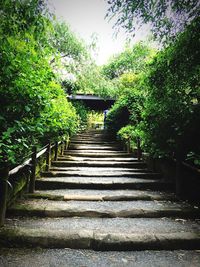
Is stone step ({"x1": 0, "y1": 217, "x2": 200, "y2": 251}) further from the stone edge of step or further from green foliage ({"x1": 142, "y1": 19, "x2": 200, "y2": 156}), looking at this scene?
green foliage ({"x1": 142, "y1": 19, "x2": 200, "y2": 156})

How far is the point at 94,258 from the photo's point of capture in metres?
2.56

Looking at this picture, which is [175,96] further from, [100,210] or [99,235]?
[99,235]

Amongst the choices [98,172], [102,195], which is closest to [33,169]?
[102,195]

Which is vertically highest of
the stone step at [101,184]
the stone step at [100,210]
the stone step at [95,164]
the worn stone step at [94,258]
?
the stone step at [95,164]

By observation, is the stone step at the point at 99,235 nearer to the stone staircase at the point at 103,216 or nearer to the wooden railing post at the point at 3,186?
the stone staircase at the point at 103,216

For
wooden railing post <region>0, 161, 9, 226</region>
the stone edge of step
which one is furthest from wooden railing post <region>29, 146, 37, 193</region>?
the stone edge of step

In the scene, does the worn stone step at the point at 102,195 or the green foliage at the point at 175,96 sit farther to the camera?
the worn stone step at the point at 102,195

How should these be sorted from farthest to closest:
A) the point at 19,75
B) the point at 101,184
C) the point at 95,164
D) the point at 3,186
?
1. the point at 95,164
2. the point at 101,184
3. the point at 3,186
4. the point at 19,75

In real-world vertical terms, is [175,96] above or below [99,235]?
above

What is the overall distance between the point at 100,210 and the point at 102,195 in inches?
29.0

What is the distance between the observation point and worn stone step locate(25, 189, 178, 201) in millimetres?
4215

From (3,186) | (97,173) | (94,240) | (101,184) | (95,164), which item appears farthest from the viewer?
(95,164)

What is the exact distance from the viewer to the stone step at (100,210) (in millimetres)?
3528

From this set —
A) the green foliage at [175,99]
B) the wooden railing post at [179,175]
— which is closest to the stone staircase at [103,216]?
the wooden railing post at [179,175]
